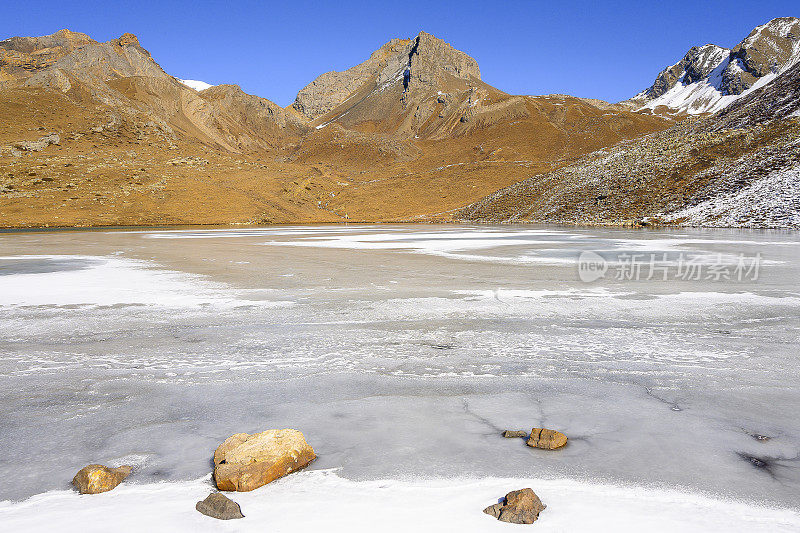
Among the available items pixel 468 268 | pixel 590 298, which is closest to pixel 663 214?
pixel 468 268

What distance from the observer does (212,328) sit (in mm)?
6551

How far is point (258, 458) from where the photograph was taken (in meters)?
2.90

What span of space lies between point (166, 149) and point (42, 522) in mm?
75474

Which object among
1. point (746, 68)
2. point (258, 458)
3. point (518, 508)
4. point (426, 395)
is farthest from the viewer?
point (746, 68)

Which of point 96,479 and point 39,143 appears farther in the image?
point 39,143

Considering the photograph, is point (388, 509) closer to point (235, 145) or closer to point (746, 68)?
point (235, 145)

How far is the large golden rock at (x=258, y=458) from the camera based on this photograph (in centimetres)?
279

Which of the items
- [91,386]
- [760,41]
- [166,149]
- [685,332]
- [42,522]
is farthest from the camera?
[760,41]

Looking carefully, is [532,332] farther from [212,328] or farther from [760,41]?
[760,41]

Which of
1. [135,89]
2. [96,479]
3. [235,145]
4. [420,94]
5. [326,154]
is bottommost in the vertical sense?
[96,479]

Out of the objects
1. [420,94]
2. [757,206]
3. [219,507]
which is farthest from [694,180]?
[420,94]

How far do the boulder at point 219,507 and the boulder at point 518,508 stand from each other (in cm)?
119

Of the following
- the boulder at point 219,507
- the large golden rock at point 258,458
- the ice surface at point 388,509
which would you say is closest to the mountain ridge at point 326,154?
the ice surface at point 388,509

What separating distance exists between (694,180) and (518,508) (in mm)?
43517
